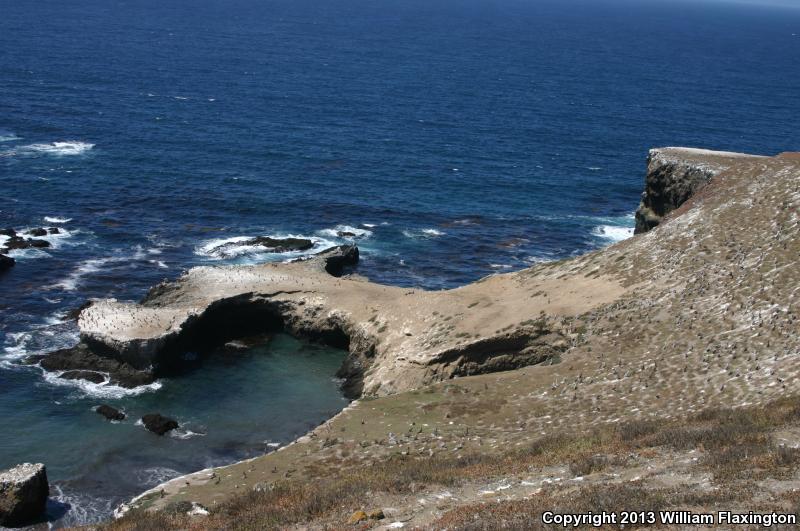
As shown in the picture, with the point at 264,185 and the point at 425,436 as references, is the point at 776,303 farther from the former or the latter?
the point at 264,185

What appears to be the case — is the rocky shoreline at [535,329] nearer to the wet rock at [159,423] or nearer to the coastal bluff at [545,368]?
the coastal bluff at [545,368]

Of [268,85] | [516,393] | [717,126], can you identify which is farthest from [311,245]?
[717,126]

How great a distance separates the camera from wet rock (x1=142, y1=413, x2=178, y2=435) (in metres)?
53.2

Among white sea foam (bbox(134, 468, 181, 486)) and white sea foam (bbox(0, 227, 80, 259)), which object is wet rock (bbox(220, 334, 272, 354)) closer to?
white sea foam (bbox(134, 468, 181, 486))

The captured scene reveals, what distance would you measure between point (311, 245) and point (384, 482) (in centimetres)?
5684

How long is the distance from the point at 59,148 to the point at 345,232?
138ft

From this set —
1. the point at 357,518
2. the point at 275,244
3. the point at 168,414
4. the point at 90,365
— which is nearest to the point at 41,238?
the point at 275,244

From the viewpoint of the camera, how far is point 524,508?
28297 millimetres

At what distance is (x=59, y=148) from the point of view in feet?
375

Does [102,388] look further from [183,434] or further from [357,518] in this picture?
[357,518]

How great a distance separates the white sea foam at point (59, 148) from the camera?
11212cm

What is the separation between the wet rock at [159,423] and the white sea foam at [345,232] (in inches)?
1648

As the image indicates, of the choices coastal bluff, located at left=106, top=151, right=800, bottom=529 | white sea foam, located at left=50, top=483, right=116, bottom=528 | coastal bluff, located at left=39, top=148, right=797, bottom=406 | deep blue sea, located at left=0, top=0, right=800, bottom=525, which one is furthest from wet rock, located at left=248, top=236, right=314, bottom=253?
white sea foam, located at left=50, top=483, right=116, bottom=528

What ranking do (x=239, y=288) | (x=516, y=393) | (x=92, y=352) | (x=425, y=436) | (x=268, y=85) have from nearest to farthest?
(x=425, y=436)
(x=516, y=393)
(x=92, y=352)
(x=239, y=288)
(x=268, y=85)
